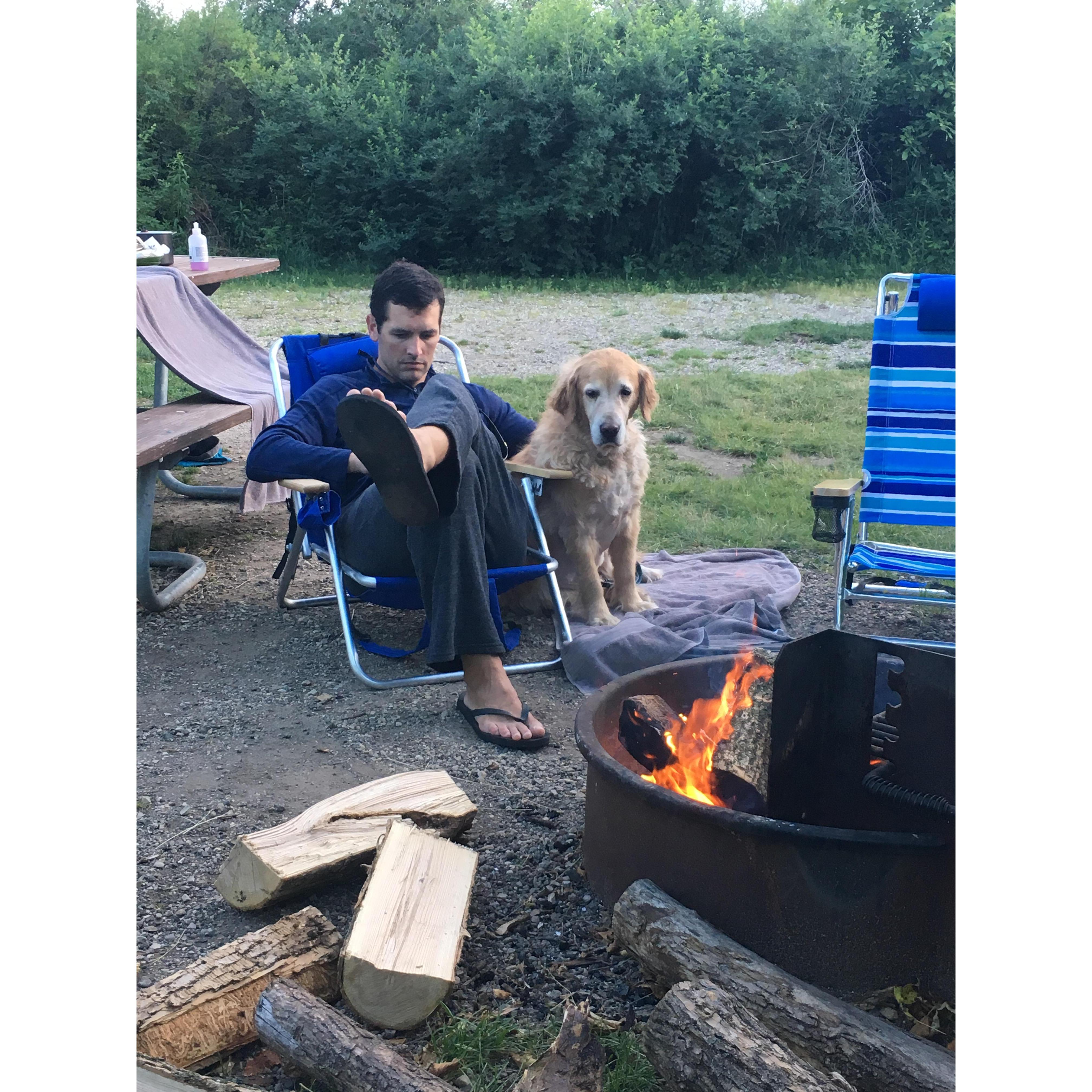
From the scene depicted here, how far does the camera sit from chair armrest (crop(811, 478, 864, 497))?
2.87m

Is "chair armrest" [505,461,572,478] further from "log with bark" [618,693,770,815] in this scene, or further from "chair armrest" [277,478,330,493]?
"log with bark" [618,693,770,815]

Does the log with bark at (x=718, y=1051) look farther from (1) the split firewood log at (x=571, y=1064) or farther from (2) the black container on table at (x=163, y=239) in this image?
(2) the black container on table at (x=163, y=239)

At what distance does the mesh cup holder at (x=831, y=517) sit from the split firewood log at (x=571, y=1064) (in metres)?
1.67

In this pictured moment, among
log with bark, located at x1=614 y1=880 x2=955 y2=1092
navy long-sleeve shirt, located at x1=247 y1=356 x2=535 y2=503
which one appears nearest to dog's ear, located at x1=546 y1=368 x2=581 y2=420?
navy long-sleeve shirt, located at x1=247 y1=356 x2=535 y2=503

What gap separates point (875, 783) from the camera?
5.62ft

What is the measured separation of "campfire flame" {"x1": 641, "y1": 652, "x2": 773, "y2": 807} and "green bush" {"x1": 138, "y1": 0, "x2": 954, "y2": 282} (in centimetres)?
384

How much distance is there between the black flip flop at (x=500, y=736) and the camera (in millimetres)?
2562

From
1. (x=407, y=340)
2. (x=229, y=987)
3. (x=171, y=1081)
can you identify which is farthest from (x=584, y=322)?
(x=171, y=1081)

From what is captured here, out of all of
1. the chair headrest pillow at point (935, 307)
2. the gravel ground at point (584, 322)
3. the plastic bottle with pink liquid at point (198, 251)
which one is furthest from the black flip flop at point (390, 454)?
the gravel ground at point (584, 322)

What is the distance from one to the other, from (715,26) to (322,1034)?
31.3ft

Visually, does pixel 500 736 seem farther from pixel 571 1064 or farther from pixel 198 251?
pixel 198 251

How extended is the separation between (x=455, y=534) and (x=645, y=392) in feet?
3.49
